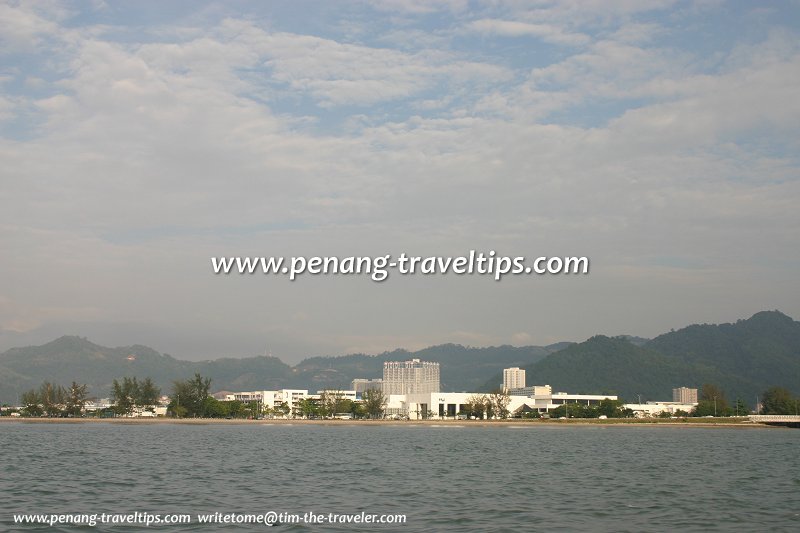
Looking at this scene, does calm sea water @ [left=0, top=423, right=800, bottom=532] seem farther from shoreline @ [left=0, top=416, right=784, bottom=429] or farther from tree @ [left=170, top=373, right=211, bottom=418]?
tree @ [left=170, top=373, right=211, bottom=418]

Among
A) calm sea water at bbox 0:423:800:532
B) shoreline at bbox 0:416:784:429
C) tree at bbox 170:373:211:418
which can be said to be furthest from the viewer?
tree at bbox 170:373:211:418

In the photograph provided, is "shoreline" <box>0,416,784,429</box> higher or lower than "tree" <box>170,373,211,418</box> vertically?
lower

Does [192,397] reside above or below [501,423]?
above

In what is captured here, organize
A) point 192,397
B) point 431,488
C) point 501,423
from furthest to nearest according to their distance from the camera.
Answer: point 192,397 → point 501,423 → point 431,488

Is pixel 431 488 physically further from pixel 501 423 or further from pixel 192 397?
pixel 192 397

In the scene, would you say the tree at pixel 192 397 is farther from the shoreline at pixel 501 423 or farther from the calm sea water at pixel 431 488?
the calm sea water at pixel 431 488

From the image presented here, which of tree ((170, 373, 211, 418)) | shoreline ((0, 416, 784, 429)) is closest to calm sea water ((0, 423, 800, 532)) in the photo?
shoreline ((0, 416, 784, 429))

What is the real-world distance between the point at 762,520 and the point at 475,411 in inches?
6724

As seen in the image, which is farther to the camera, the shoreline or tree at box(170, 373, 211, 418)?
tree at box(170, 373, 211, 418)

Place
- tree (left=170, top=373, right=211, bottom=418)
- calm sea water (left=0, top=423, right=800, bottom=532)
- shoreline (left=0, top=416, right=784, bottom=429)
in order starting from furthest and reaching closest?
1. tree (left=170, top=373, right=211, bottom=418)
2. shoreline (left=0, top=416, right=784, bottom=429)
3. calm sea water (left=0, top=423, right=800, bottom=532)

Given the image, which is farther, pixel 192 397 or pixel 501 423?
pixel 192 397

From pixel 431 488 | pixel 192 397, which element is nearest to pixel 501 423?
pixel 192 397

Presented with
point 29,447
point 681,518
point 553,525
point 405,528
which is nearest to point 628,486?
point 681,518

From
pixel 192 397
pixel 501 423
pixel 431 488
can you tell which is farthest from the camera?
pixel 192 397
